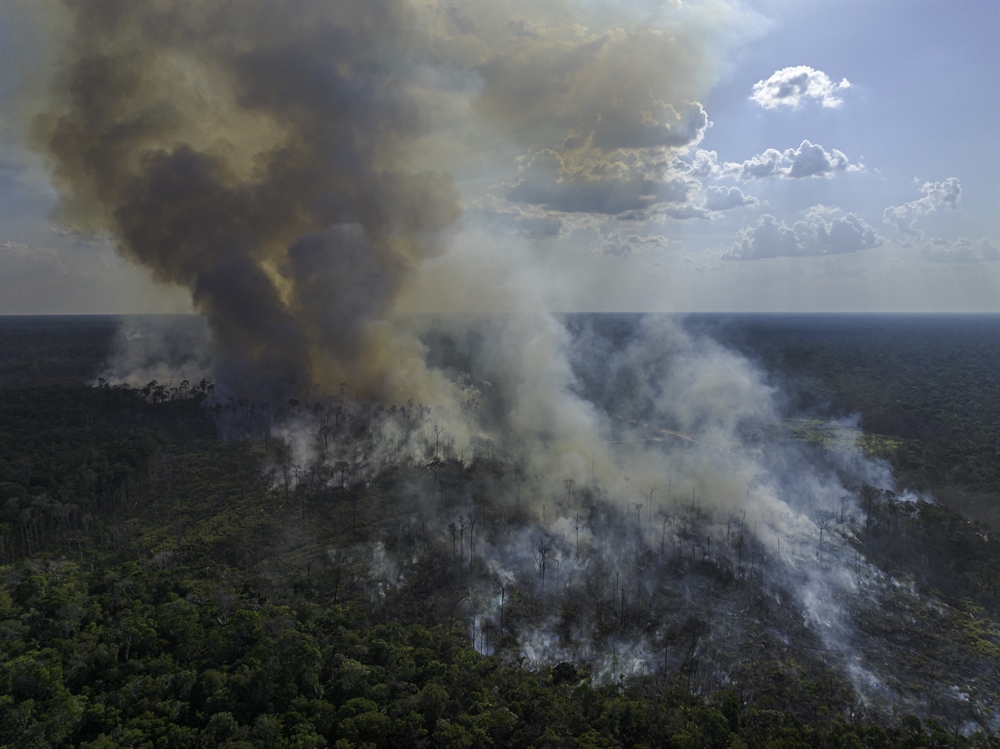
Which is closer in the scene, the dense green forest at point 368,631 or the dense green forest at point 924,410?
the dense green forest at point 368,631

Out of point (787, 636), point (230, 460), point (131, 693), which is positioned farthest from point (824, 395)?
point (131, 693)

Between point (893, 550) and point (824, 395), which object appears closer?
point (893, 550)

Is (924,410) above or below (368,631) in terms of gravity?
above

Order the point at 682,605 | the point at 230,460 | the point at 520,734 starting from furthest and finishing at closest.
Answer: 1. the point at 230,460
2. the point at 682,605
3. the point at 520,734

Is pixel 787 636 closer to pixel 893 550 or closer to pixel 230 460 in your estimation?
pixel 893 550

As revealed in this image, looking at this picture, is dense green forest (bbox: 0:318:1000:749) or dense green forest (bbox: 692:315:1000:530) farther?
dense green forest (bbox: 692:315:1000:530)

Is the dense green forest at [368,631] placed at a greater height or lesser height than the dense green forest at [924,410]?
lesser

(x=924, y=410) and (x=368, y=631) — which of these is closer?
(x=368, y=631)

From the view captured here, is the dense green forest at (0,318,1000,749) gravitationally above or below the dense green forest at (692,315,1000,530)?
below
